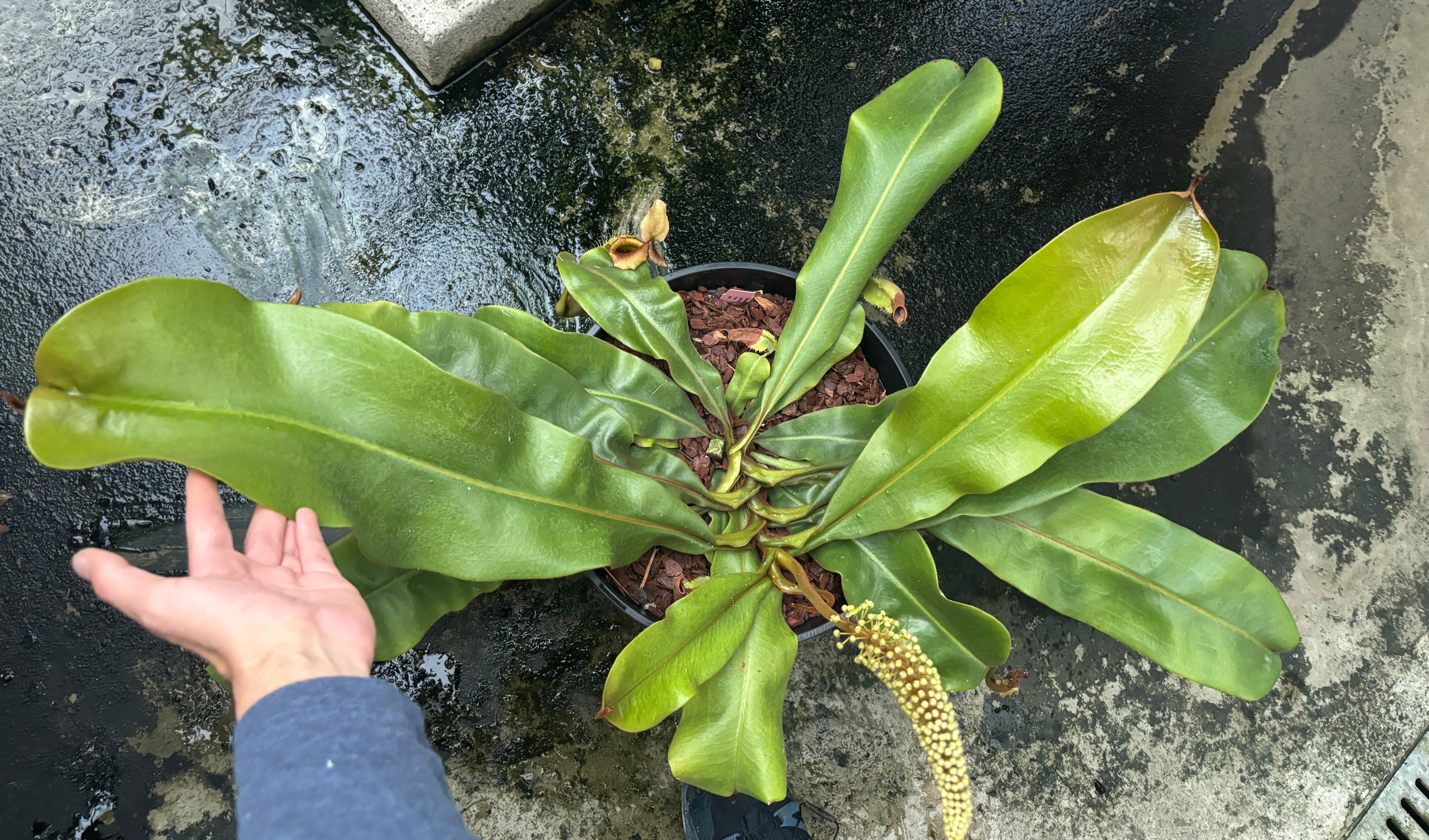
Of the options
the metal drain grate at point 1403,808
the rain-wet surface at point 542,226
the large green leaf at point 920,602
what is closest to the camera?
the large green leaf at point 920,602

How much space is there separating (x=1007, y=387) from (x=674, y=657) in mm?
503

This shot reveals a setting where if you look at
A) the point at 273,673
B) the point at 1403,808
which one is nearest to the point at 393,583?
the point at 273,673

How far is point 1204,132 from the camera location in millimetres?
1658

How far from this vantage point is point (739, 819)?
1419 mm

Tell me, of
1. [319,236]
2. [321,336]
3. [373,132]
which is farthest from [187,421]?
[373,132]

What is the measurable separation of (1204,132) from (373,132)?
5.83 feet

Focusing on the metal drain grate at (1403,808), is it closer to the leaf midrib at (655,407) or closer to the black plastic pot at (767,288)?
the black plastic pot at (767,288)

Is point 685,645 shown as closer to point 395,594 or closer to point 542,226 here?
point 395,594

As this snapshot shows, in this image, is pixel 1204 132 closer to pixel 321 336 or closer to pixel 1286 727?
pixel 1286 727

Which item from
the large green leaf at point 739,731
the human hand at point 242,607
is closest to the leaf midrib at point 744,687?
the large green leaf at point 739,731

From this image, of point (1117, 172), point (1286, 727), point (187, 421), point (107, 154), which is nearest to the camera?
point (187, 421)

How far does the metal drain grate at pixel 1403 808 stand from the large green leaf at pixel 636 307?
5.48ft

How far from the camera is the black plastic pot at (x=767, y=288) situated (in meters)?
1.14

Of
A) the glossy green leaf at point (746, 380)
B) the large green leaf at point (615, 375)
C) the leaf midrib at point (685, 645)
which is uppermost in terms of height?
the large green leaf at point (615, 375)
